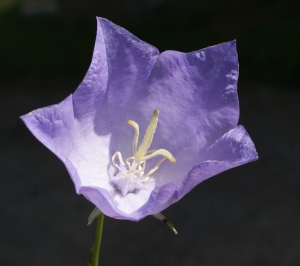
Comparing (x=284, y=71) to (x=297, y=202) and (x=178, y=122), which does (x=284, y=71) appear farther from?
(x=178, y=122)

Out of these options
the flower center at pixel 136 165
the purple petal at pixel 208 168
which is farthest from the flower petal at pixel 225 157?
the flower center at pixel 136 165

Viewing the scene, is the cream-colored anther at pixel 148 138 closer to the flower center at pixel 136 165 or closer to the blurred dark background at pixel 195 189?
the flower center at pixel 136 165

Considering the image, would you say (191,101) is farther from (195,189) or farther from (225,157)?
(195,189)

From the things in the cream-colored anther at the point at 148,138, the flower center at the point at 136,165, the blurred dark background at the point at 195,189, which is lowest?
the blurred dark background at the point at 195,189

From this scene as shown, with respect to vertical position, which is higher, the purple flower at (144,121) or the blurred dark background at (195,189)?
→ the purple flower at (144,121)

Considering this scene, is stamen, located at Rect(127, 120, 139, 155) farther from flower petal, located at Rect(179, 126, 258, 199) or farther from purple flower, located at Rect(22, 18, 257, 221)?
flower petal, located at Rect(179, 126, 258, 199)

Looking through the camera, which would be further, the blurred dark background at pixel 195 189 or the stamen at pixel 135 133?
the blurred dark background at pixel 195 189

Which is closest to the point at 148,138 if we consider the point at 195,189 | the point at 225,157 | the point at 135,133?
the point at 135,133
